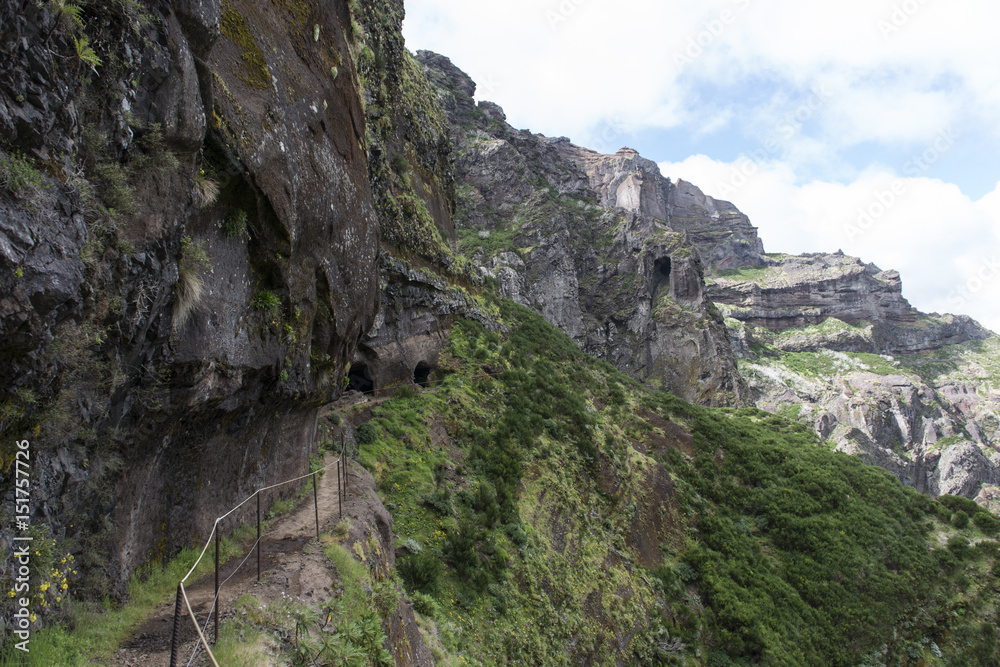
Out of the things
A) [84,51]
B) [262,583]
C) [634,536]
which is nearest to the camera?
[84,51]

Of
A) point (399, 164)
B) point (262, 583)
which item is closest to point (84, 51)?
point (262, 583)

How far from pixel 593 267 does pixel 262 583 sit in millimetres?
67193

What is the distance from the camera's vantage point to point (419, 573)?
35.4 ft

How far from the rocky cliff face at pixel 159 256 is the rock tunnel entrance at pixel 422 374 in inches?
413

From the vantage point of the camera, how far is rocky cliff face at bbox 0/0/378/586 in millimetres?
4043

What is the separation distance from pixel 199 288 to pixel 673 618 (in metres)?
17.9

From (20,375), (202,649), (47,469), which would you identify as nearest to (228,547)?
(202,649)

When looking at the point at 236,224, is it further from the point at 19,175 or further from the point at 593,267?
the point at 593,267

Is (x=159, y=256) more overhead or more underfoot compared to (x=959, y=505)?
more overhead

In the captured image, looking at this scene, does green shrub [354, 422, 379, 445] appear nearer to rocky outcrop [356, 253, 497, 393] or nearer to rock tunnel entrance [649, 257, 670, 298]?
rocky outcrop [356, 253, 497, 393]

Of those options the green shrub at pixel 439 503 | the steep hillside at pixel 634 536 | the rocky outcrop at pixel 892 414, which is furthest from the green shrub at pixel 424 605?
the rocky outcrop at pixel 892 414

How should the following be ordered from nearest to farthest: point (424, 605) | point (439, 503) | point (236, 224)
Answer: point (236, 224)
point (424, 605)
point (439, 503)

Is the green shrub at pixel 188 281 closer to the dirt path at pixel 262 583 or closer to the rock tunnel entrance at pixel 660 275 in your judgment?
the dirt path at pixel 262 583

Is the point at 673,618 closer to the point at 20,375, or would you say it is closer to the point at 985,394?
the point at 20,375
